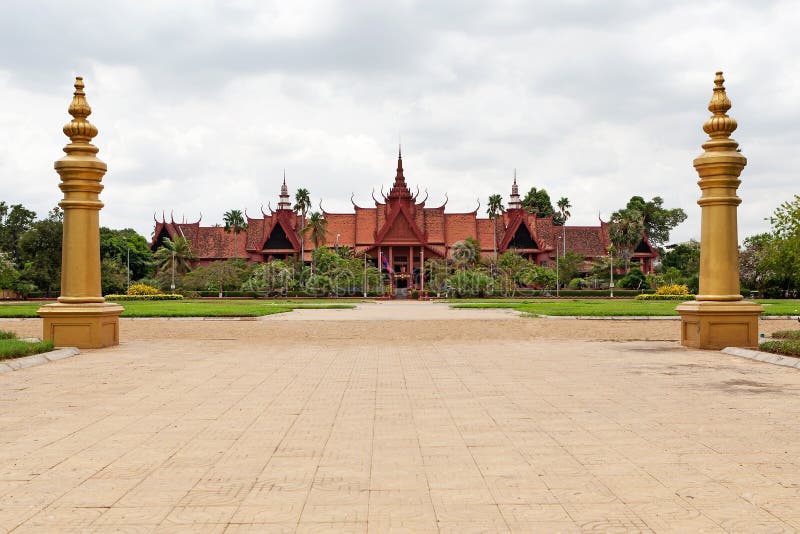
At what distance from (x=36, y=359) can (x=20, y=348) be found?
0.46 m

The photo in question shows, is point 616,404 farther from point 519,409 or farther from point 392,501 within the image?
point 392,501

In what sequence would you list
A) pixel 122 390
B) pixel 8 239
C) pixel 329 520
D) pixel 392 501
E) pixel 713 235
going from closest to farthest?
pixel 329 520 → pixel 392 501 → pixel 122 390 → pixel 713 235 → pixel 8 239

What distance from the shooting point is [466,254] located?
55062 millimetres

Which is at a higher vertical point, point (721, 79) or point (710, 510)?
point (721, 79)

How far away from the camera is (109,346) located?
41.9 feet

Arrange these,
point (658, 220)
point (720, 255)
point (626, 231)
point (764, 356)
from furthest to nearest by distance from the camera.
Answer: point (658, 220)
point (626, 231)
point (720, 255)
point (764, 356)

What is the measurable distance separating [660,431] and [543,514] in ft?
7.25

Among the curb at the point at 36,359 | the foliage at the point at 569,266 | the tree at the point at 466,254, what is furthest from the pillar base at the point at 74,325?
the foliage at the point at 569,266

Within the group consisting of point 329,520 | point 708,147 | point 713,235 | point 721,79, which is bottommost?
point 329,520

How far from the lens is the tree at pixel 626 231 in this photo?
195ft

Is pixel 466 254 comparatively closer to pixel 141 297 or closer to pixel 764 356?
pixel 141 297

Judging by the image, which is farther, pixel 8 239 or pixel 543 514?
pixel 8 239

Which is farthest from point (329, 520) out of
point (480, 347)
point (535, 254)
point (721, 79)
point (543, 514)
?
point (535, 254)

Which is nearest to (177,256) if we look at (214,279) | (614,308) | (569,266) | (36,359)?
(214,279)
